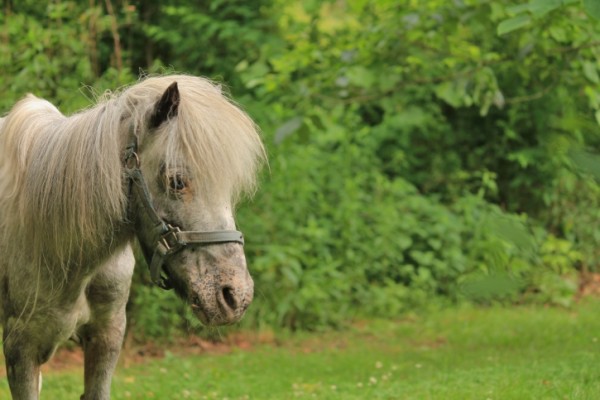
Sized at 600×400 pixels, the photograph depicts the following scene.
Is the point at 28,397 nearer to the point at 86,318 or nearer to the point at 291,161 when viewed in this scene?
the point at 86,318

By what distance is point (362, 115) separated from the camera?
11.2 metres

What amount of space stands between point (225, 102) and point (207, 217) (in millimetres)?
482

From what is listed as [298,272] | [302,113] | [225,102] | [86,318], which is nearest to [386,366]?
[298,272]

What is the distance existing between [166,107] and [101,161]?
0.95 feet

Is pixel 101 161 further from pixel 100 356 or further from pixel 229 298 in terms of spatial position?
pixel 100 356

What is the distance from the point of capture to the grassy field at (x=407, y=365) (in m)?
5.35

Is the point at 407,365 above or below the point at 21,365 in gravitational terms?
below

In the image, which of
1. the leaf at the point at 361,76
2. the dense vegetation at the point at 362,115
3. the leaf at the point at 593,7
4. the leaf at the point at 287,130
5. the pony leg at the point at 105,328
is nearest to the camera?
the leaf at the point at 593,7

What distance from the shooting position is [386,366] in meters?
6.77

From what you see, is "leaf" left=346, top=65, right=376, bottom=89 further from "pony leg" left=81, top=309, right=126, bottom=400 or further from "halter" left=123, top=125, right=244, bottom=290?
"halter" left=123, top=125, right=244, bottom=290

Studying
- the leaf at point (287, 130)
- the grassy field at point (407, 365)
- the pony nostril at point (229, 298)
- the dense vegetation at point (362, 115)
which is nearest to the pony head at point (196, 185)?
the pony nostril at point (229, 298)

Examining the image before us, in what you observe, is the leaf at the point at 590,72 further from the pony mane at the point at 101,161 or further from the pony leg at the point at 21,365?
the pony leg at the point at 21,365

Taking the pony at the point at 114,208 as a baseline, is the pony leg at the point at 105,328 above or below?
below

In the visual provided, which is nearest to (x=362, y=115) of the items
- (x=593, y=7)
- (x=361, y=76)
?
(x=361, y=76)
